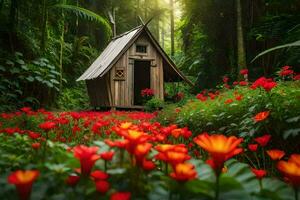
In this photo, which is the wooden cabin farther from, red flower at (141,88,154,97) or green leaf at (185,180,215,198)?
green leaf at (185,180,215,198)

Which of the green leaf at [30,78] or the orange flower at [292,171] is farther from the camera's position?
the green leaf at [30,78]

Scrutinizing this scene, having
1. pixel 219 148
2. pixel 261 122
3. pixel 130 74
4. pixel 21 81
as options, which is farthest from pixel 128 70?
pixel 219 148

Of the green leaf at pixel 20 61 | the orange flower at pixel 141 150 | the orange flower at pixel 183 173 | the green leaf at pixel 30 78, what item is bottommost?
the orange flower at pixel 183 173

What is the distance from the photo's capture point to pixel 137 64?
2167 cm

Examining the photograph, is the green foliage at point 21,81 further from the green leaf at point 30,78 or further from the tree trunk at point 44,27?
the tree trunk at point 44,27

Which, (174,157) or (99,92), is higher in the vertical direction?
(99,92)

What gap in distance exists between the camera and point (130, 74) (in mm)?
16547

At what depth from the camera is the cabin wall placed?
16.0 metres

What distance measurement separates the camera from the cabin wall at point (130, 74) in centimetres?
1603

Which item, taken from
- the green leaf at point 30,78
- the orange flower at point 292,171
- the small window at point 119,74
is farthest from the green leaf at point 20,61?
the orange flower at point 292,171

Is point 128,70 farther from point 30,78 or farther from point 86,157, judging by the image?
point 86,157

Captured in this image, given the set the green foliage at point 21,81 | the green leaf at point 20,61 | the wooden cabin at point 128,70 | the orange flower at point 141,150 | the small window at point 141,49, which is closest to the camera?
the orange flower at point 141,150

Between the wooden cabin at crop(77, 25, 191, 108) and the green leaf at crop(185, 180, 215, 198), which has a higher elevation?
the wooden cabin at crop(77, 25, 191, 108)

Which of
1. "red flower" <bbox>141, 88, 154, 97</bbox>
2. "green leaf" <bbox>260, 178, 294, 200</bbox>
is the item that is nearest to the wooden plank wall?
"red flower" <bbox>141, 88, 154, 97</bbox>
